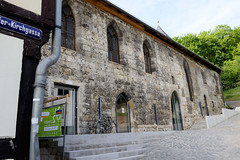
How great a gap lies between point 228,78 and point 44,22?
31725 mm

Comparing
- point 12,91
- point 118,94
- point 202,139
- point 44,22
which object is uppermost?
point 44,22

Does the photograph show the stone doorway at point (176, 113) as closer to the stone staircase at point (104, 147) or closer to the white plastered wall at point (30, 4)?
the stone staircase at point (104, 147)

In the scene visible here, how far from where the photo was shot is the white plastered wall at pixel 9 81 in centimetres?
307

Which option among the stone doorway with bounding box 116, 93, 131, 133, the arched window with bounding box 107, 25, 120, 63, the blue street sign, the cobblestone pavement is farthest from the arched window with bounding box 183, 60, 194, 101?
the blue street sign

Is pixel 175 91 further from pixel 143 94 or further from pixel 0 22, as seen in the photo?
pixel 0 22

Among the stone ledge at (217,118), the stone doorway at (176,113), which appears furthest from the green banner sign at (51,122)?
the stone ledge at (217,118)

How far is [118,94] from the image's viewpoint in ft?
29.7

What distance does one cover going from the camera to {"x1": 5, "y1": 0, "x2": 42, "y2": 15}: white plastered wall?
3592mm

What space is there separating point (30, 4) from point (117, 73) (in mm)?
5897

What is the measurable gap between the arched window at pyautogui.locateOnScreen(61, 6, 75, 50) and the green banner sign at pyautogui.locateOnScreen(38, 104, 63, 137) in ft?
13.6

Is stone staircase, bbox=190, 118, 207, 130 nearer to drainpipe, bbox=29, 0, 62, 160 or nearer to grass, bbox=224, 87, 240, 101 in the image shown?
drainpipe, bbox=29, 0, 62, 160

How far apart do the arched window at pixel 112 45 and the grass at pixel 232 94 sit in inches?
988

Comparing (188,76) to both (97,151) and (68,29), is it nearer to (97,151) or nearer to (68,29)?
(68,29)

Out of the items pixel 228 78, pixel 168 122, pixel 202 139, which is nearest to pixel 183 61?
pixel 168 122
